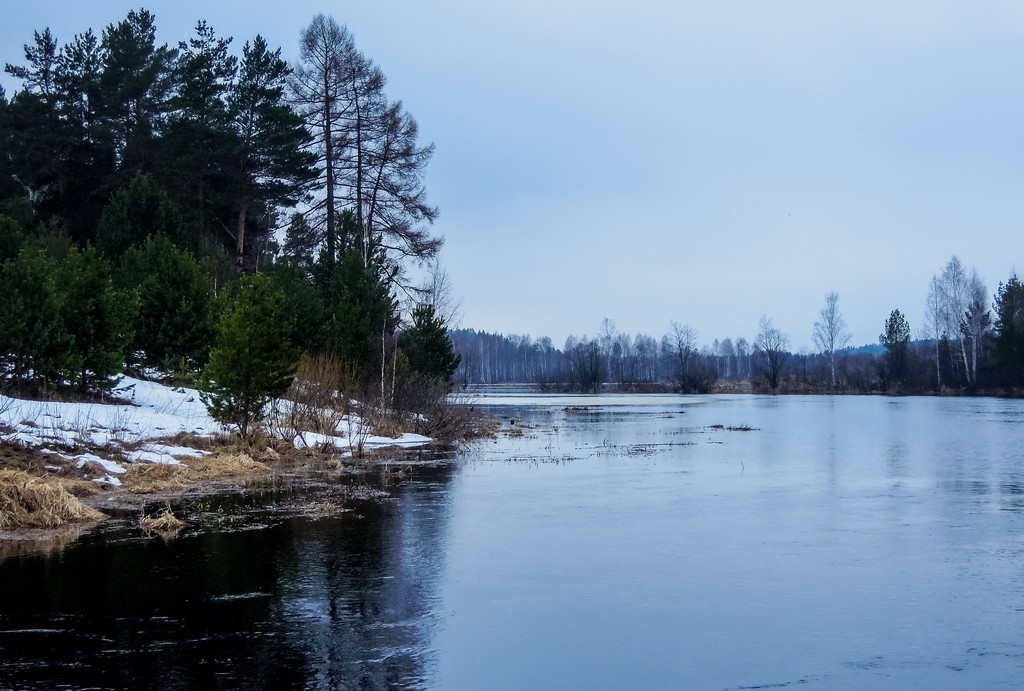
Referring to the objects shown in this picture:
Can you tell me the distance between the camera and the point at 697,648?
26.6 feet

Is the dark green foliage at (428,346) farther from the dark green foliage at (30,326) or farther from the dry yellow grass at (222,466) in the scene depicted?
the dark green foliage at (30,326)

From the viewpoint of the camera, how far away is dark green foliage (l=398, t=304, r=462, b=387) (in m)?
38.6

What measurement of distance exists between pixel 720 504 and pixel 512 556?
18.7ft

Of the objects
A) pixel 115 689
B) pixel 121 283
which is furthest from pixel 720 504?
pixel 121 283

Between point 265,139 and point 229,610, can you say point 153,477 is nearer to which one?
point 229,610

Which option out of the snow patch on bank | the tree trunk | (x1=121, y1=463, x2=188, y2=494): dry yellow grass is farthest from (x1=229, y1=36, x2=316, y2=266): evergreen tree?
(x1=121, y1=463, x2=188, y2=494): dry yellow grass

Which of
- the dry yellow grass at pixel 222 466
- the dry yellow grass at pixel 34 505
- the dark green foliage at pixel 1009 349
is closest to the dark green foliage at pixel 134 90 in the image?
the dry yellow grass at pixel 222 466

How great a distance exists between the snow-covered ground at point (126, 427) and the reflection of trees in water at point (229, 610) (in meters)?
5.80

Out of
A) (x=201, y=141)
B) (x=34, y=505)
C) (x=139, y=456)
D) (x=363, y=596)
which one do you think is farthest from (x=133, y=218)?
(x=363, y=596)

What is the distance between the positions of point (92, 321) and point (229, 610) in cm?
1617

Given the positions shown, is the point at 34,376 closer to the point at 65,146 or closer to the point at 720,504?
the point at 720,504

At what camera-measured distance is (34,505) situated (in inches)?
544

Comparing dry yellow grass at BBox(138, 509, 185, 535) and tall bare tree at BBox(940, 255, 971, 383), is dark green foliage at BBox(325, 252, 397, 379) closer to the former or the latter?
dry yellow grass at BBox(138, 509, 185, 535)

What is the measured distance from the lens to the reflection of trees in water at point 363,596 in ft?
24.5
